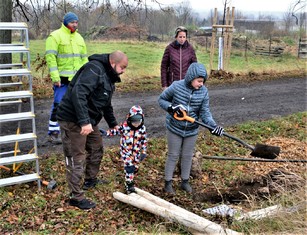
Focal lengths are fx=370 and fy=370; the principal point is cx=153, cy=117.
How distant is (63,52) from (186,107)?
2.42 metres

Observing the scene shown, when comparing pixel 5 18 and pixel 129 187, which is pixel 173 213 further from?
pixel 5 18

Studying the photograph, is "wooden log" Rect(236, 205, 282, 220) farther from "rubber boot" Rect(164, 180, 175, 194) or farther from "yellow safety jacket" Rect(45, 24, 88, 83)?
"yellow safety jacket" Rect(45, 24, 88, 83)

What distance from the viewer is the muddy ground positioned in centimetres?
752

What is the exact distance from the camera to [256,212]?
13.8ft

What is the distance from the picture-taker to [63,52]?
19.7 feet

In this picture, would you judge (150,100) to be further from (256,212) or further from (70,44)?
(256,212)

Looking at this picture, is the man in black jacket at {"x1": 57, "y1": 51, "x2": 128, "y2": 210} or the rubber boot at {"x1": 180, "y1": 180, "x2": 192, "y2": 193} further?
the rubber boot at {"x1": 180, "y1": 180, "x2": 192, "y2": 193}

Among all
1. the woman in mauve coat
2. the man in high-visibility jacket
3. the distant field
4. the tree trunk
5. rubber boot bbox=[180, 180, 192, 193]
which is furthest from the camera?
the distant field

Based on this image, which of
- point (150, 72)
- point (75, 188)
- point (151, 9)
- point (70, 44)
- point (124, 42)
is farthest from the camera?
point (124, 42)

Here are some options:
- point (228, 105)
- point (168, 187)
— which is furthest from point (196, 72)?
point (228, 105)

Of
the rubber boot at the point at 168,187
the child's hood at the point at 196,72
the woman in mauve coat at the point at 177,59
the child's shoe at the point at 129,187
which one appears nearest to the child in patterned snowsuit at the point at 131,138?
the child's shoe at the point at 129,187

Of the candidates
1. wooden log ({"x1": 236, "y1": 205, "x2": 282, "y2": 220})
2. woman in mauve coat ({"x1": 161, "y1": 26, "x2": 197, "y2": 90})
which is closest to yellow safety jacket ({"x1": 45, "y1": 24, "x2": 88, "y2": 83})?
woman in mauve coat ({"x1": 161, "y1": 26, "x2": 197, "y2": 90})

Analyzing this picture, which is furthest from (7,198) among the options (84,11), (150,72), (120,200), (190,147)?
(150,72)

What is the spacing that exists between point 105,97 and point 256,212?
217 cm
